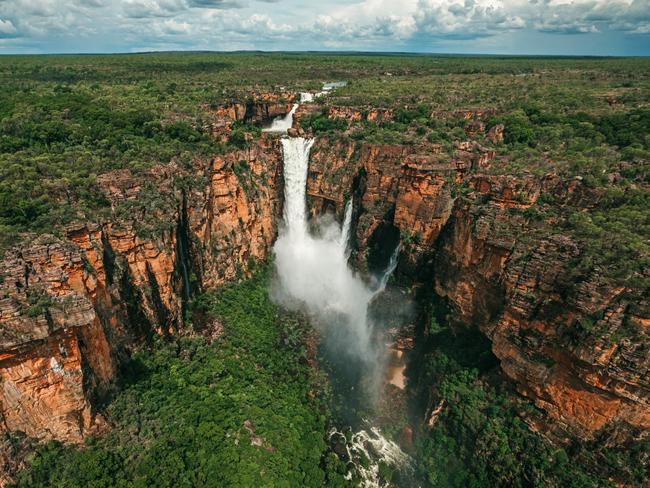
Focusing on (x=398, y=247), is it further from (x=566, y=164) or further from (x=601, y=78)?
(x=601, y=78)

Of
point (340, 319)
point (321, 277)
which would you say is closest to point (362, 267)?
point (321, 277)

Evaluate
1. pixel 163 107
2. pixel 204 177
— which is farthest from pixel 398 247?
pixel 163 107

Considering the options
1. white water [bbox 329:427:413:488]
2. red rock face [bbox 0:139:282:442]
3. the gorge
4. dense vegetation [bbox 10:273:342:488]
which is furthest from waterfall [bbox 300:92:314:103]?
white water [bbox 329:427:413:488]

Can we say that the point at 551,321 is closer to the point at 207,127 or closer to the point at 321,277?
the point at 321,277

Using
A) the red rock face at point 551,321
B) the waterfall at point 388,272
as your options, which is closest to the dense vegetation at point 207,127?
the red rock face at point 551,321

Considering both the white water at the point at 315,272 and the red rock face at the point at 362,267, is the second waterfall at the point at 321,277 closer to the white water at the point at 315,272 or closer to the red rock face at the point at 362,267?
the white water at the point at 315,272

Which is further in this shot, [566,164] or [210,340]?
[566,164]

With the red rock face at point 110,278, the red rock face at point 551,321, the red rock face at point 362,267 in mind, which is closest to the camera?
the red rock face at point 110,278
